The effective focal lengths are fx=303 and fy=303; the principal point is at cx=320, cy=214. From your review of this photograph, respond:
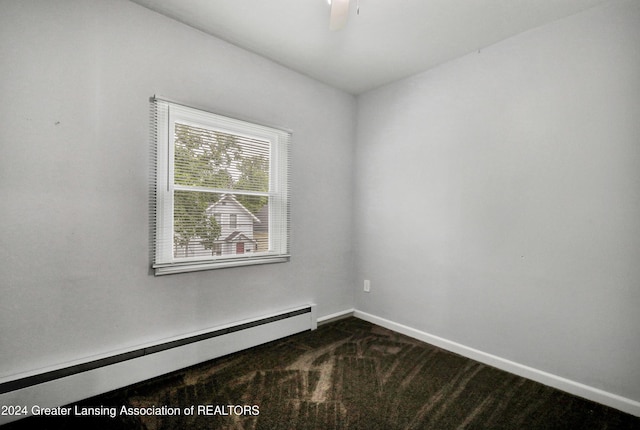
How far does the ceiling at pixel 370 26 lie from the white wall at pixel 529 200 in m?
0.18

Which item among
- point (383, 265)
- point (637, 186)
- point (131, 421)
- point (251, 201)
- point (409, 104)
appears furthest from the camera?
point (383, 265)

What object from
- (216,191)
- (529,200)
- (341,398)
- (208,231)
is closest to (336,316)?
(341,398)

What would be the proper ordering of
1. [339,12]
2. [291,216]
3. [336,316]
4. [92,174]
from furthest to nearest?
[336,316] → [291,216] → [92,174] → [339,12]

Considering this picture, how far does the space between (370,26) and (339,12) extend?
0.91 meters

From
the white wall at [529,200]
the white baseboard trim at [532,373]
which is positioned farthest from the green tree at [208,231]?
the white baseboard trim at [532,373]

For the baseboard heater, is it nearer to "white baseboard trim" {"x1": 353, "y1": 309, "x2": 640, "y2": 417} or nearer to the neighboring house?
the neighboring house

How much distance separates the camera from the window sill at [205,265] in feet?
7.30

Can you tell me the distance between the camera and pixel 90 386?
1.90m

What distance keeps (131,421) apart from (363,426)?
1319 mm

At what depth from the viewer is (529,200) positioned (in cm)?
230

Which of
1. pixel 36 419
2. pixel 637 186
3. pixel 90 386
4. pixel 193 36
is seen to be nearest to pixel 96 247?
pixel 90 386

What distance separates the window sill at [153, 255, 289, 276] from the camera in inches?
87.6

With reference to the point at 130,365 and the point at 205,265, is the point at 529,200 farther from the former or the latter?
the point at 130,365

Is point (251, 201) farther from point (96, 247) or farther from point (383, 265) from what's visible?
point (383, 265)
